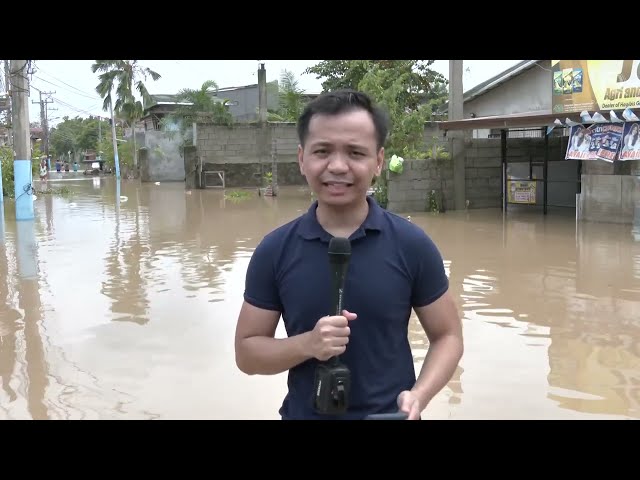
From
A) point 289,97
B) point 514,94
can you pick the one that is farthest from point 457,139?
point 289,97

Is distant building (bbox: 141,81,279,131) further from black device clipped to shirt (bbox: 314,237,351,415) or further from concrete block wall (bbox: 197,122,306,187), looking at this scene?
black device clipped to shirt (bbox: 314,237,351,415)

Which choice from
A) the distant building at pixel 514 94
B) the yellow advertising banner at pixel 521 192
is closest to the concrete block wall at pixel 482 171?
the yellow advertising banner at pixel 521 192

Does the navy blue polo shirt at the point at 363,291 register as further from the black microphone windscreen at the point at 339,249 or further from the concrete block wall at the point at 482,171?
the concrete block wall at the point at 482,171

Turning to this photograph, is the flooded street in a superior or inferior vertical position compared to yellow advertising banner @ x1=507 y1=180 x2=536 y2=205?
inferior

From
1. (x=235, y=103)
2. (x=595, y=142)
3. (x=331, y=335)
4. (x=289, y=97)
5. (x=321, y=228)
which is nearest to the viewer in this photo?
A: (x=331, y=335)

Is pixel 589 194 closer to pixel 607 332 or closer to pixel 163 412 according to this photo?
pixel 607 332

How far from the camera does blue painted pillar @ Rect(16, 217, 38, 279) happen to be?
10188mm

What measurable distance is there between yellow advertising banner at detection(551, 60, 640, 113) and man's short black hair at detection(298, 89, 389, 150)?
1257cm

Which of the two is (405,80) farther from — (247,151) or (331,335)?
(331,335)

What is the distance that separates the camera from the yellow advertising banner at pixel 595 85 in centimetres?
1351

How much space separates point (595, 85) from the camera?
14266 mm

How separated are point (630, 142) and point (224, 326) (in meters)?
9.49

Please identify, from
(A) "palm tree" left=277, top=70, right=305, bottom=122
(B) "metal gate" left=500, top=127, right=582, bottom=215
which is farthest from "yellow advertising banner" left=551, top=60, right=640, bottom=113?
(A) "palm tree" left=277, top=70, right=305, bottom=122
